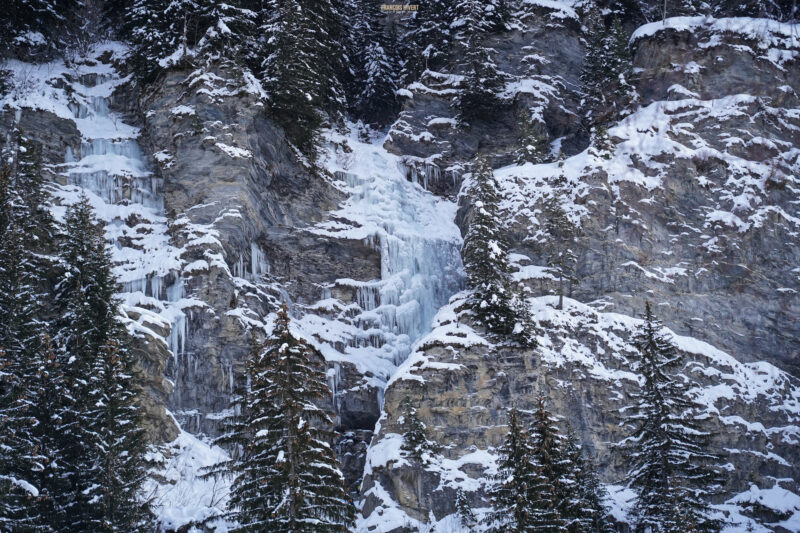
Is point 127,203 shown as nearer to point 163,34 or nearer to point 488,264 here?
point 163,34

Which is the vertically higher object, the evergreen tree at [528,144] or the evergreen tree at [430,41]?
the evergreen tree at [430,41]

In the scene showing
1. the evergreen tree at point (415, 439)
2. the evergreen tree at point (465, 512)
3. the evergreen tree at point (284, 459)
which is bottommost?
the evergreen tree at point (465, 512)

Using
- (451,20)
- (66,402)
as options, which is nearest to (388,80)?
(451,20)

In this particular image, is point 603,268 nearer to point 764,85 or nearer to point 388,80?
point 764,85

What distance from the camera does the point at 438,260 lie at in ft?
124

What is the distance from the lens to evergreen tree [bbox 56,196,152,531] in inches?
766

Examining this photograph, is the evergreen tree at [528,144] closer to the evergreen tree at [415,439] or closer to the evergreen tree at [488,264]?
the evergreen tree at [488,264]

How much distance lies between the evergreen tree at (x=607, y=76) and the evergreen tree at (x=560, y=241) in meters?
6.40

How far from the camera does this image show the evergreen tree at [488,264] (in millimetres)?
31078

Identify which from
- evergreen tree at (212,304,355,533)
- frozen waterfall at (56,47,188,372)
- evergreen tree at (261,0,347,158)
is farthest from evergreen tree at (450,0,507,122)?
evergreen tree at (212,304,355,533)

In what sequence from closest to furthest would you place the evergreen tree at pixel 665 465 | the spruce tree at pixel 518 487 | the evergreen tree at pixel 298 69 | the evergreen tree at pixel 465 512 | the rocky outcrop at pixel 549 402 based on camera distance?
the spruce tree at pixel 518 487 → the evergreen tree at pixel 665 465 → the evergreen tree at pixel 465 512 → the rocky outcrop at pixel 549 402 → the evergreen tree at pixel 298 69

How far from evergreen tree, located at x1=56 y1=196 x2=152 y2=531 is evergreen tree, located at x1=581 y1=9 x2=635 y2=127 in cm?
2667

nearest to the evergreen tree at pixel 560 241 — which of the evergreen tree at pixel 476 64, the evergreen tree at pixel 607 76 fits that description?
the evergreen tree at pixel 607 76

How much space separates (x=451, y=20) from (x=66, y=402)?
35.7 m
